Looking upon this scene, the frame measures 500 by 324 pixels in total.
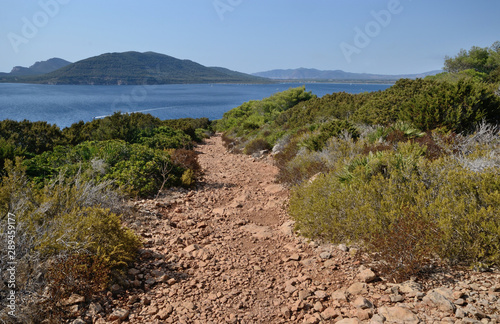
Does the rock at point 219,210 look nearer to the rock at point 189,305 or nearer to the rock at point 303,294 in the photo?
the rock at point 189,305

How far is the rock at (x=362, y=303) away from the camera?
295 centimetres

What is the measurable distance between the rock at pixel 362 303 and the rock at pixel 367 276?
0.39 m

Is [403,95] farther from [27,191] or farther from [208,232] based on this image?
[27,191]

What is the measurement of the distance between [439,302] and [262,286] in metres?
1.80

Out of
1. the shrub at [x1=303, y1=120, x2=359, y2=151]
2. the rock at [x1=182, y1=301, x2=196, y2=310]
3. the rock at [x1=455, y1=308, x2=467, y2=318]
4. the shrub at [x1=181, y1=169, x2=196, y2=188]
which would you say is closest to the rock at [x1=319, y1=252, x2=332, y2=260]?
the rock at [x1=455, y1=308, x2=467, y2=318]

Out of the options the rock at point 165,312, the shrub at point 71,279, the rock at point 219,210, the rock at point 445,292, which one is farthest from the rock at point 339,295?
the rock at point 219,210

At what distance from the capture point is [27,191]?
4.40 meters

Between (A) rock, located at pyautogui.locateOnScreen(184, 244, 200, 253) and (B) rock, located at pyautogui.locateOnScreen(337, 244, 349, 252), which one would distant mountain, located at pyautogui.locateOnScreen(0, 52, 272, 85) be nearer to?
(A) rock, located at pyautogui.locateOnScreen(184, 244, 200, 253)

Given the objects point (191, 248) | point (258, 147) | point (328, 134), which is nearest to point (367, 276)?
point (191, 248)

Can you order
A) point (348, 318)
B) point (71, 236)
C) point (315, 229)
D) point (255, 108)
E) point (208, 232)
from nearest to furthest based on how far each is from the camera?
point (348, 318), point (71, 236), point (315, 229), point (208, 232), point (255, 108)

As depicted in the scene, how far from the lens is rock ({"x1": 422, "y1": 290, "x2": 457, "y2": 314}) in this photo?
2673 millimetres

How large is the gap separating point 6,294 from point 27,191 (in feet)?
6.28

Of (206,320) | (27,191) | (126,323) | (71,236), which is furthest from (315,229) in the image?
(27,191)

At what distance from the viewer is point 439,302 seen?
2.77 meters
